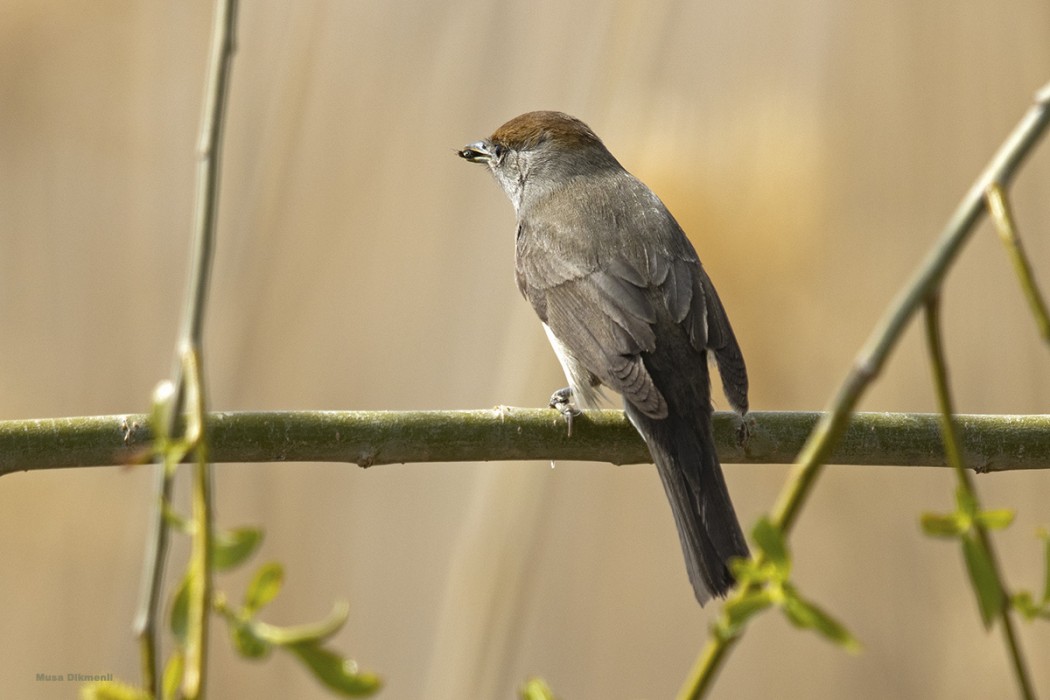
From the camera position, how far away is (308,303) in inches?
151

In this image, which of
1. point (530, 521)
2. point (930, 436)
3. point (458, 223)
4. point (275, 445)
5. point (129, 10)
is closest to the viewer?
point (275, 445)

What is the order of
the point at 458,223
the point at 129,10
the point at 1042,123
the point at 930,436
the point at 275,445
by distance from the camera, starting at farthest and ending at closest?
the point at 458,223, the point at 129,10, the point at 930,436, the point at 275,445, the point at 1042,123

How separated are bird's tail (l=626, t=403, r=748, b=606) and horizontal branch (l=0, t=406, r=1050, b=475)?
0.09m

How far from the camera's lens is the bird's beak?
366 centimetres

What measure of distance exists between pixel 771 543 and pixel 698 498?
65.9 inches

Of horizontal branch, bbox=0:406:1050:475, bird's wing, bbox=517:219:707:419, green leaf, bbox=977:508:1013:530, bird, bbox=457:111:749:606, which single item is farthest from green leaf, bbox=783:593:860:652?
bird's wing, bbox=517:219:707:419

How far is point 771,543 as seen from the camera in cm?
69

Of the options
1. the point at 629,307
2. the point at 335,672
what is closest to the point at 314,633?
the point at 335,672

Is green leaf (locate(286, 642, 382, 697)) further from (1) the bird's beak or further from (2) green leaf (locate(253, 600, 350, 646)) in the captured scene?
(1) the bird's beak

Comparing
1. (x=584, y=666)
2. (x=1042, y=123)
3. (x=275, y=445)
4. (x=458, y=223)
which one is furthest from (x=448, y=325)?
(x=1042, y=123)

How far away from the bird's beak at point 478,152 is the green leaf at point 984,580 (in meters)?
3.07

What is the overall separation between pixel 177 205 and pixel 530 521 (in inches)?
65.5

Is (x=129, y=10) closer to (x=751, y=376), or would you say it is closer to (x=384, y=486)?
(x=384, y=486)

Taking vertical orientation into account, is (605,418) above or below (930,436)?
below
